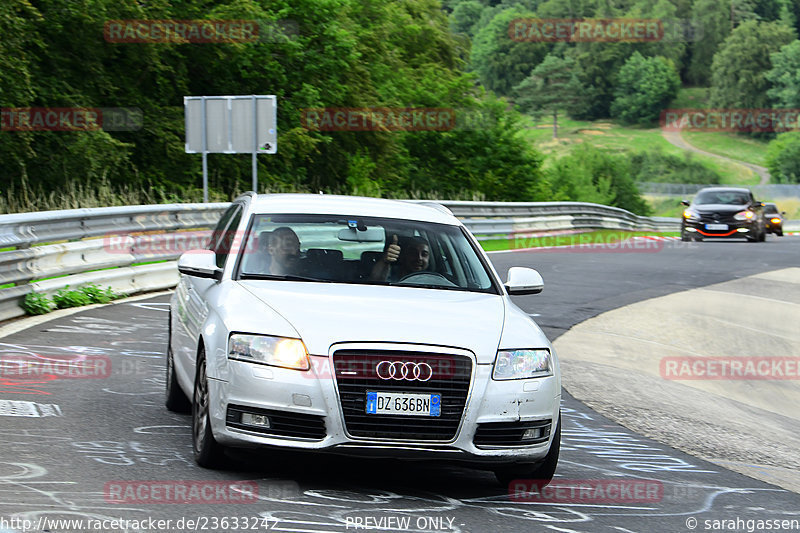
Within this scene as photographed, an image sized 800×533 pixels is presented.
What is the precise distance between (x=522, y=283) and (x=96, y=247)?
340 inches

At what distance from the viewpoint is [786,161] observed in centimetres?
14400

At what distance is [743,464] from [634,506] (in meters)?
2.14

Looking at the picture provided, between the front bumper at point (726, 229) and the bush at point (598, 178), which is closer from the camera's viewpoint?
the front bumper at point (726, 229)

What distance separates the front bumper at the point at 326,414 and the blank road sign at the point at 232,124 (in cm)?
2021

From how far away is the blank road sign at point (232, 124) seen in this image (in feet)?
84.7

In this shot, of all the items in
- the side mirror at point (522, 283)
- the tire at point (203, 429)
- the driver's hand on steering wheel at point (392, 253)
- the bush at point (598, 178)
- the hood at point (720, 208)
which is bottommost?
the bush at point (598, 178)

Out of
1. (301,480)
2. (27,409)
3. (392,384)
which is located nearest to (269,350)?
(392,384)

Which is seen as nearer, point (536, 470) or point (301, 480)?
point (301, 480)

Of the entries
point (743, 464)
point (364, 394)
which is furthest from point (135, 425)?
point (743, 464)

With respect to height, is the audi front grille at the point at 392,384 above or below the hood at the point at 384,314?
below

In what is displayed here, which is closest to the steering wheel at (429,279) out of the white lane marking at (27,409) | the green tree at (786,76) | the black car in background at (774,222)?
the white lane marking at (27,409)

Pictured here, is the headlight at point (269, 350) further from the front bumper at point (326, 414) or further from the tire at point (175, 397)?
the tire at point (175, 397)

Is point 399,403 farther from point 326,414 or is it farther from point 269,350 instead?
point 269,350

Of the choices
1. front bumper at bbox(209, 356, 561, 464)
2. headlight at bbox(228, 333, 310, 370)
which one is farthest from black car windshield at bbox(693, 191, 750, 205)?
headlight at bbox(228, 333, 310, 370)
